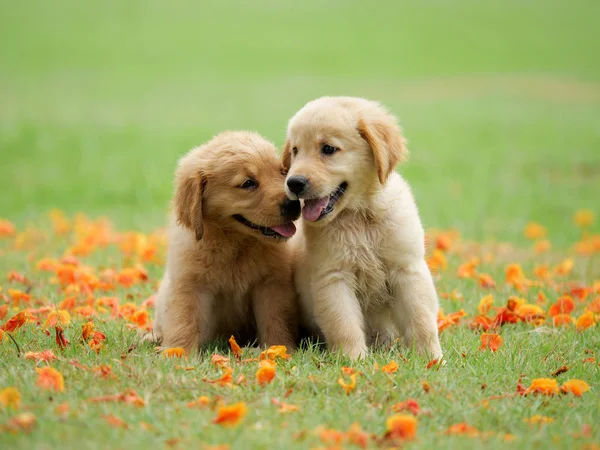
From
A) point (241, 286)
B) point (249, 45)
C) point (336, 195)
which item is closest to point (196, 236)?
point (241, 286)

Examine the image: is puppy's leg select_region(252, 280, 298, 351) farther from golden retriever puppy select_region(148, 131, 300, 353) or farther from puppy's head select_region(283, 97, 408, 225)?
puppy's head select_region(283, 97, 408, 225)

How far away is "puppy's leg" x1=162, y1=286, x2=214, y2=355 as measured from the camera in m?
4.47

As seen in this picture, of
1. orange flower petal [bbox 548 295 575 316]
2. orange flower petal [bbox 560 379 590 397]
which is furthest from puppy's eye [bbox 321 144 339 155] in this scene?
orange flower petal [bbox 548 295 575 316]

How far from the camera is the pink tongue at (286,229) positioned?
14.8 ft

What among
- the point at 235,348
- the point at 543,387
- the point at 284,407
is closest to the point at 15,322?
the point at 235,348

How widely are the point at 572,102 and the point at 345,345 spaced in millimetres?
17204

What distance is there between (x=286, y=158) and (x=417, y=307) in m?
1.10

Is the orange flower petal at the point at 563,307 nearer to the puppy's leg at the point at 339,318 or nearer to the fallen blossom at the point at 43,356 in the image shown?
the puppy's leg at the point at 339,318

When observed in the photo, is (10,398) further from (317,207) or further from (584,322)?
(584,322)

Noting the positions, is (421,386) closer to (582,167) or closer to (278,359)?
(278,359)

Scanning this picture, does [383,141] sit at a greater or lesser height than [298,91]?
greater

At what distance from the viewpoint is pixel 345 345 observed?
433 centimetres

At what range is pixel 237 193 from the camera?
454cm

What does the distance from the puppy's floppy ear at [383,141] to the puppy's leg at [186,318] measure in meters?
1.19
